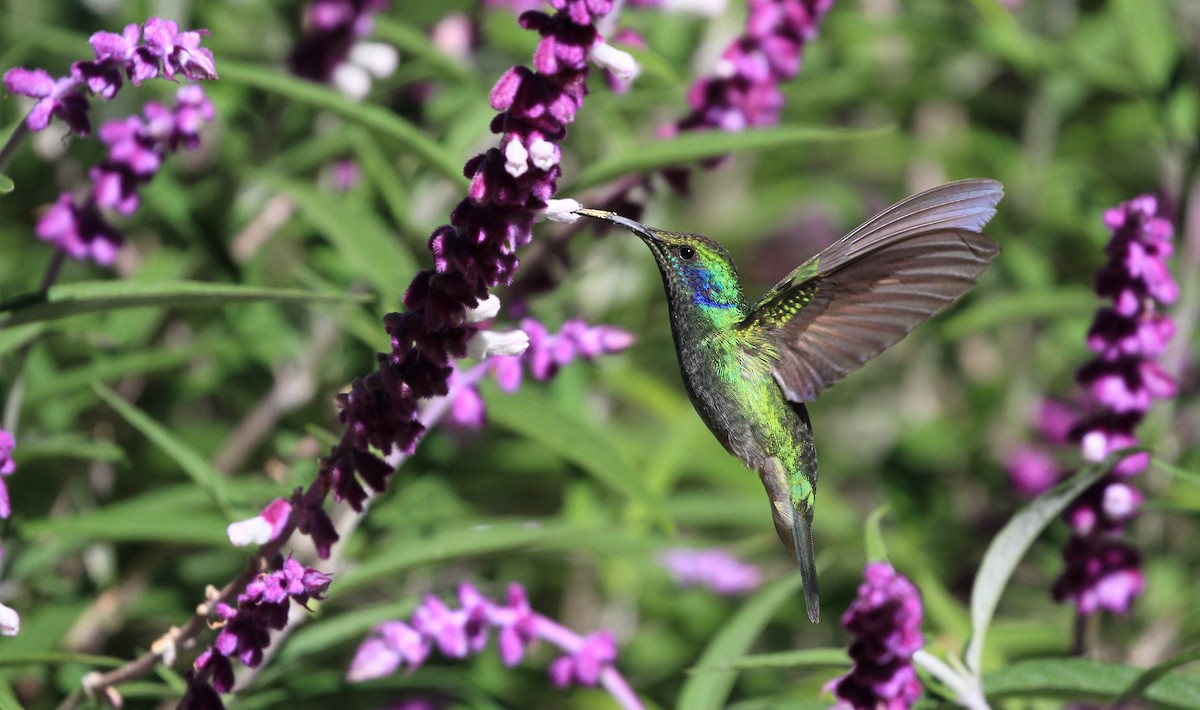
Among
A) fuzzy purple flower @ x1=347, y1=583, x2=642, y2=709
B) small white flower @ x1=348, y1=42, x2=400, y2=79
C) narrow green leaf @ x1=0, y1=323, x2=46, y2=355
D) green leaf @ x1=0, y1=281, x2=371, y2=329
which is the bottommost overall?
fuzzy purple flower @ x1=347, y1=583, x2=642, y2=709

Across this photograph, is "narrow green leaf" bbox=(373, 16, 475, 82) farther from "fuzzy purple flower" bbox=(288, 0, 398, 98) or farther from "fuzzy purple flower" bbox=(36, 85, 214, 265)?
"fuzzy purple flower" bbox=(36, 85, 214, 265)

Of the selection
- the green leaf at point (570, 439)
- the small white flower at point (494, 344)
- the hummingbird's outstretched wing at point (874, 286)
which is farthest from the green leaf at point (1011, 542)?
the small white flower at point (494, 344)

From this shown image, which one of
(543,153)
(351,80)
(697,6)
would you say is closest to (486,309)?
(543,153)

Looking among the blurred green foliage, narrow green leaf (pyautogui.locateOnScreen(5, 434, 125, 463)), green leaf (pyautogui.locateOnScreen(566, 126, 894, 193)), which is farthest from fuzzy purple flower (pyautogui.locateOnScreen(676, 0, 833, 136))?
narrow green leaf (pyautogui.locateOnScreen(5, 434, 125, 463))

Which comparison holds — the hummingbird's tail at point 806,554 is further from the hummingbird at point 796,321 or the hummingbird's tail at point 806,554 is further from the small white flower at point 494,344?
the small white flower at point 494,344

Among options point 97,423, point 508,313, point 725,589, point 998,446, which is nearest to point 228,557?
point 97,423

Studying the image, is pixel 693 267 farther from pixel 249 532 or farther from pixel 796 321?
pixel 249 532
